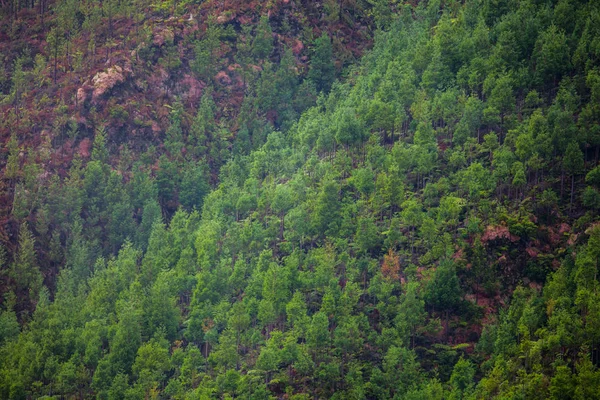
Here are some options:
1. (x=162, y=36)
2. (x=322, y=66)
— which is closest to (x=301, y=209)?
(x=322, y=66)

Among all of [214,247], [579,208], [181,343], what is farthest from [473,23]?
[181,343]

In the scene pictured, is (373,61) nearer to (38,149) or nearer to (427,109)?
(427,109)

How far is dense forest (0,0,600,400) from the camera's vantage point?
390 ft

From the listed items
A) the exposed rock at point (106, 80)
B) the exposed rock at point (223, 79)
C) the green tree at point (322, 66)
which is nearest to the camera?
the exposed rock at point (106, 80)

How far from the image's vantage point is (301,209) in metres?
138

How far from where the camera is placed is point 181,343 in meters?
132

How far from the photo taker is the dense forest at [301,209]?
119 metres

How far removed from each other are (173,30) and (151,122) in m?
23.5

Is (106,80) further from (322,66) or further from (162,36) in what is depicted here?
(322,66)

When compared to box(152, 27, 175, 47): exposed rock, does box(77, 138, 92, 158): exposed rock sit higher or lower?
lower

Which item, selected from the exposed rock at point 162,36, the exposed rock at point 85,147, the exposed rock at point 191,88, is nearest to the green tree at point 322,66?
the exposed rock at point 191,88

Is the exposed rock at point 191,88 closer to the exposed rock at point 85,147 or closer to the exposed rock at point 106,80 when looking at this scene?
the exposed rock at point 106,80

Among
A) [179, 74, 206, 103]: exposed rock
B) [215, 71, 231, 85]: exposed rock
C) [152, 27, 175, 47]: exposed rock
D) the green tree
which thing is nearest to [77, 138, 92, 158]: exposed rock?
[179, 74, 206, 103]: exposed rock

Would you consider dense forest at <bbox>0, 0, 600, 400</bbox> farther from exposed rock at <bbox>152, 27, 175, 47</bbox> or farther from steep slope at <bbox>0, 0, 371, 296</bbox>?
steep slope at <bbox>0, 0, 371, 296</bbox>
